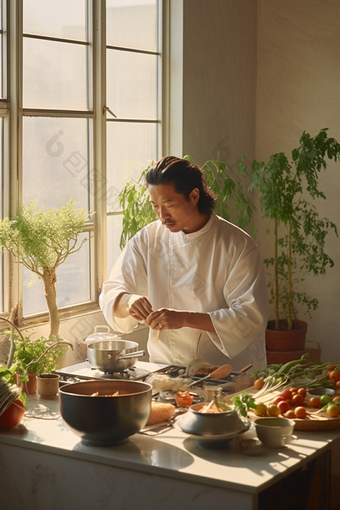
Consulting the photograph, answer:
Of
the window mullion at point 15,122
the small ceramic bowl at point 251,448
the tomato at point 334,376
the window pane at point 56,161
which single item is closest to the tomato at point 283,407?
the small ceramic bowl at point 251,448

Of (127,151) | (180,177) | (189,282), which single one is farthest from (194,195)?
(127,151)

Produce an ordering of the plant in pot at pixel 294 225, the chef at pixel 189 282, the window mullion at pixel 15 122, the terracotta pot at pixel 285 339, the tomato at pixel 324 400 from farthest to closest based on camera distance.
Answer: the terracotta pot at pixel 285 339, the plant in pot at pixel 294 225, the window mullion at pixel 15 122, the chef at pixel 189 282, the tomato at pixel 324 400

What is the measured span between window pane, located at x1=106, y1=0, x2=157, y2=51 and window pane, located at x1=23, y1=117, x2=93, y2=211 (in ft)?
1.99

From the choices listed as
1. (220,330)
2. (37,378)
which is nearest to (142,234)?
(220,330)

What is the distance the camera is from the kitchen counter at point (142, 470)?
1.86 m

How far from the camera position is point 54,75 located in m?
3.93

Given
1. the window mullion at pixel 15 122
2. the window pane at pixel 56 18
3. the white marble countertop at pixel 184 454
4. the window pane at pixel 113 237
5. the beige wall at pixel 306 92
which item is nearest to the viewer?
the white marble countertop at pixel 184 454

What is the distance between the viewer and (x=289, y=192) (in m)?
4.83

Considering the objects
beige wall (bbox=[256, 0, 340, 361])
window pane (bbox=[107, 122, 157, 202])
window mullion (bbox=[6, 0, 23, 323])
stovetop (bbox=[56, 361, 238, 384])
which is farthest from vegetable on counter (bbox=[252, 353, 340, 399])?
beige wall (bbox=[256, 0, 340, 361])

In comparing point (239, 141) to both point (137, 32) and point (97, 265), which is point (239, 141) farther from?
point (97, 265)

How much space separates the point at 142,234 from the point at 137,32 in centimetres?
178

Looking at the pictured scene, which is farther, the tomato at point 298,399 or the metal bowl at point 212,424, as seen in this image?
the tomato at point 298,399

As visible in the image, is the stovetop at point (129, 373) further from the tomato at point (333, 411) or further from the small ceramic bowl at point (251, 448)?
the small ceramic bowl at point (251, 448)

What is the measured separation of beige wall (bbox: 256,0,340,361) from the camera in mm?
5332
